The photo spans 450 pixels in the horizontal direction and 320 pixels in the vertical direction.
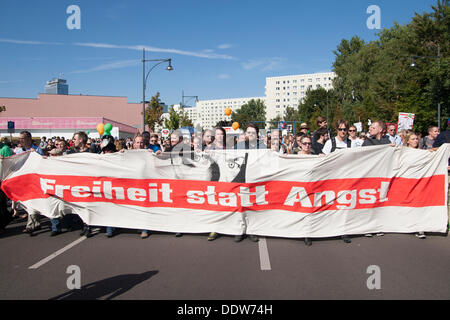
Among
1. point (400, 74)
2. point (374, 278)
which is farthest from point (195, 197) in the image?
point (400, 74)

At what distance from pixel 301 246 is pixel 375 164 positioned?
1943 millimetres

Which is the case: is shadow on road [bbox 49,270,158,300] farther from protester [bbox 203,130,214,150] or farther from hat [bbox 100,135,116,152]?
hat [bbox 100,135,116,152]

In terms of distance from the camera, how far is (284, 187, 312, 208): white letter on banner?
571 centimetres

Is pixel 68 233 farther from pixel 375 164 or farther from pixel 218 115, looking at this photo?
pixel 218 115

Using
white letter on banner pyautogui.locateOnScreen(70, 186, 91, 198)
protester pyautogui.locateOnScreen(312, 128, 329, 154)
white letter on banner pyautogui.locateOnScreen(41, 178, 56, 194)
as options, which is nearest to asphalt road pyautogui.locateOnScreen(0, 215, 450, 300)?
white letter on banner pyautogui.locateOnScreen(70, 186, 91, 198)

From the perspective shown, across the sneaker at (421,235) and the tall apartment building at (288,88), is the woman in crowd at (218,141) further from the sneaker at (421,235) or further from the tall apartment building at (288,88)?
the tall apartment building at (288,88)

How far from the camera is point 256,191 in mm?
5883

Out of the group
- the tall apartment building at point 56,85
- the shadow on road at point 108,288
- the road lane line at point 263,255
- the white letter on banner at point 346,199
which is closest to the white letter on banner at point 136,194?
the shadow on road at point 108,288

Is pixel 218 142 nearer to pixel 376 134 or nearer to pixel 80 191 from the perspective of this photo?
pixel 80 191

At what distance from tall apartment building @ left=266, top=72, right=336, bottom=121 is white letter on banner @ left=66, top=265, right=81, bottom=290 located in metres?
139

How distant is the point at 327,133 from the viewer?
713cm

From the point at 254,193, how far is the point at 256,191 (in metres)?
0.05
